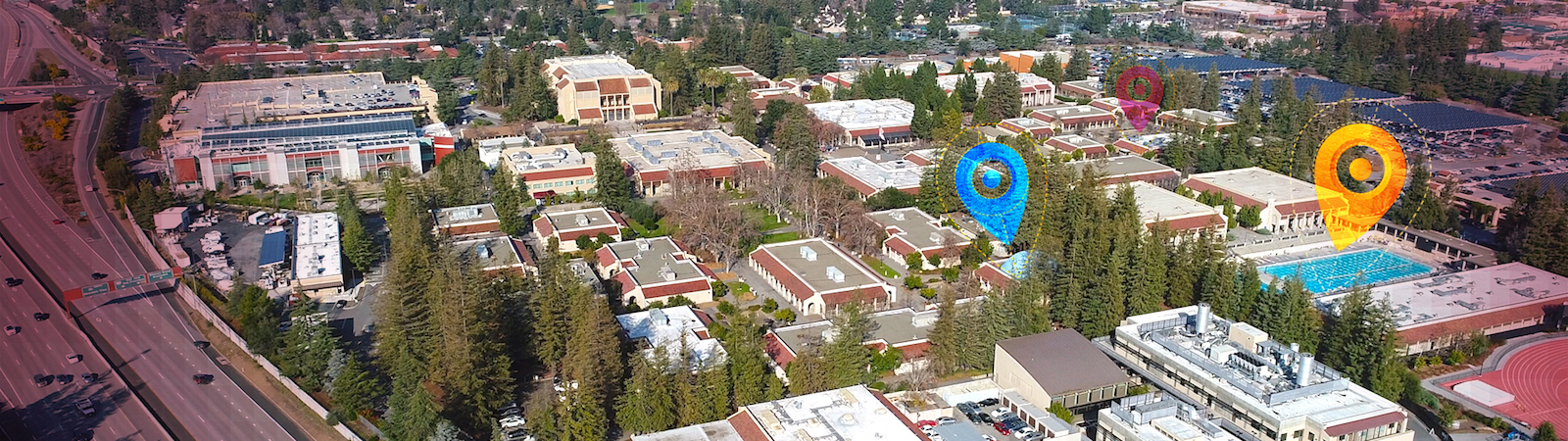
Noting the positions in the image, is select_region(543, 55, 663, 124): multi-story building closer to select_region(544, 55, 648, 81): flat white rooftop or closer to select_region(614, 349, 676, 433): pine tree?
select_region(544, 55, 648, 81): flat white rooftop

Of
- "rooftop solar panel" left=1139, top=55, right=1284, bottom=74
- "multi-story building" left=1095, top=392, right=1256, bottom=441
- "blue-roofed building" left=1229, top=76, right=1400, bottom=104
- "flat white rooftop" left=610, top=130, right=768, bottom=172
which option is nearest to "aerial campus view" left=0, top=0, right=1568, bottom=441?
"multi-story building" left=1095, top=392, right=1256, bottom=441

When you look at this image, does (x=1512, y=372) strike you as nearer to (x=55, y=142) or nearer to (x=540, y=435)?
(x=540, y=435)

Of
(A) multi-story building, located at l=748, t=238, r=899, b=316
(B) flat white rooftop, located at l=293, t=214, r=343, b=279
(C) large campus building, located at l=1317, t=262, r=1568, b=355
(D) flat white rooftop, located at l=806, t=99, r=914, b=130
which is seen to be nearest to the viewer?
(C) large campus building, located at l=1317, t=262, r=1568, b=355

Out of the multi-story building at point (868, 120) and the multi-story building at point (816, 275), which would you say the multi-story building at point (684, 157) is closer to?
the multi-story building at point (868, 120)

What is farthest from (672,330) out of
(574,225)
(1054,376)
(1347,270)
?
(1347,270)

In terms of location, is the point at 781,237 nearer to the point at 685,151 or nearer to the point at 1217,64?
the point at 685,151

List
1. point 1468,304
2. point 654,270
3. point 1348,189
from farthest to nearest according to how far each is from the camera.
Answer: point 1348,189
point 654,270
point 1468,304
